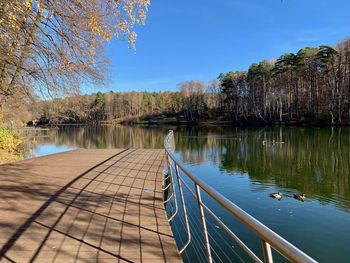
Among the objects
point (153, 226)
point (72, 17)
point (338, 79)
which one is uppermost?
point (338, 79)

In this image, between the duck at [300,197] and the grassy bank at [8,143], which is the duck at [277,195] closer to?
the duck at [300,197]

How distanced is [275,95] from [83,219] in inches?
2636

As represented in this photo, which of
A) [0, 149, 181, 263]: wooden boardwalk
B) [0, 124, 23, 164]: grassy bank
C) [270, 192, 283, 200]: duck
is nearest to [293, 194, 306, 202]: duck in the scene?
[270, 192, 283, 200]: duck

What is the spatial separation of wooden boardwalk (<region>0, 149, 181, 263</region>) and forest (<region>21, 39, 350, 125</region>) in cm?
601

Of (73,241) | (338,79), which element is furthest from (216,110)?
(73,241)

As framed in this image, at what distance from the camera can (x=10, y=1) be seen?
562cm

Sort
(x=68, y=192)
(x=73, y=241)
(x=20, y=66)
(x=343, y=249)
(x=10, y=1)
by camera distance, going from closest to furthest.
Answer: (x=73, y=241) → (x=10, y=1) → (x=68, y=192) → (x=343, y=249) → (x=20, y=66)

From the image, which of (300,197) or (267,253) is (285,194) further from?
(267,253)

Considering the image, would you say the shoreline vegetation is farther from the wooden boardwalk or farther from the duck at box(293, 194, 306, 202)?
the duck at box(293, 194, 306, 202)

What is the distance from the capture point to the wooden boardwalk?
12.4ft

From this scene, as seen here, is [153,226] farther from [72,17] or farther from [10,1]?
[72,17]

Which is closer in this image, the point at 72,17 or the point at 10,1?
the point at 10,1

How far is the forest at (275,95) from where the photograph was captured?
52594 mm

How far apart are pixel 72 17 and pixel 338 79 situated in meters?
53.1
